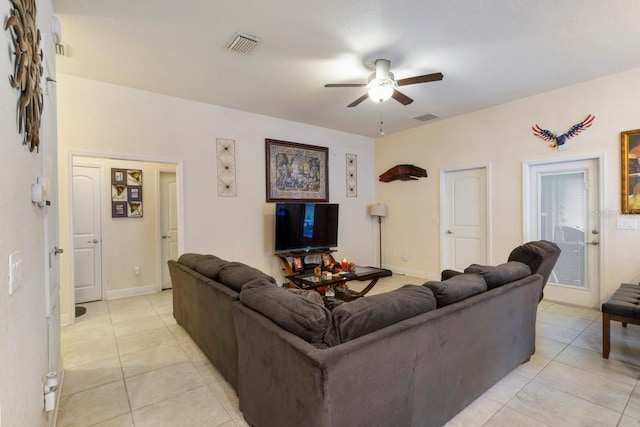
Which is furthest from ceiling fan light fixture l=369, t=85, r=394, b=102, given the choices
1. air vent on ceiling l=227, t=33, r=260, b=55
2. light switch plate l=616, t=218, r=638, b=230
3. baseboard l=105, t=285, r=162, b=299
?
baseboard l=105, t=285, r=162, b=299

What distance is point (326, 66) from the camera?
3314 mm

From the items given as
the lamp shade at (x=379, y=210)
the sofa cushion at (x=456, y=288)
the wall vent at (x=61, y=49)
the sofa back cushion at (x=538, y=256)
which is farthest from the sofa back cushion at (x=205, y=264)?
the lamp shade at (x=379, y=210)

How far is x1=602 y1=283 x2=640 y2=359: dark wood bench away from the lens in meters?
2.39

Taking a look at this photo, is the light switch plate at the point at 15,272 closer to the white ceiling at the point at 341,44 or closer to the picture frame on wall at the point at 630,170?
the white ceiling at the point at 341,44

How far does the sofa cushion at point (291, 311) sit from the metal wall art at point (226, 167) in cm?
305

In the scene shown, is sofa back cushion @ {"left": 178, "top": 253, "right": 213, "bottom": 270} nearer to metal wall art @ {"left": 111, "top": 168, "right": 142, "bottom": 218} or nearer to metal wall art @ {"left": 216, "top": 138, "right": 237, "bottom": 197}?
metal wall art @ {"left": 216, "top": 138, "right": 237, "bottom": 197}

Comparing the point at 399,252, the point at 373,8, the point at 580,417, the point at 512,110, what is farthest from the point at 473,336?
the point at 399,252

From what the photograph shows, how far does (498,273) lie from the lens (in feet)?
7.32

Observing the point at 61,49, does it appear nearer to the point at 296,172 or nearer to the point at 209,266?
the point at 209,266

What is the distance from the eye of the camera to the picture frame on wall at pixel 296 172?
200 inches

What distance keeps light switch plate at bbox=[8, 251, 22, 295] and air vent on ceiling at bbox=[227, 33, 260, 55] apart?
2445 millimetres

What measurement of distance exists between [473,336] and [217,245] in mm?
3623

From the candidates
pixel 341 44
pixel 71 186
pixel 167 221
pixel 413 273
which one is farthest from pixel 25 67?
pixel 413 273

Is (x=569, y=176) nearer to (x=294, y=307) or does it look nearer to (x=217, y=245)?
(x=294, y=307)
